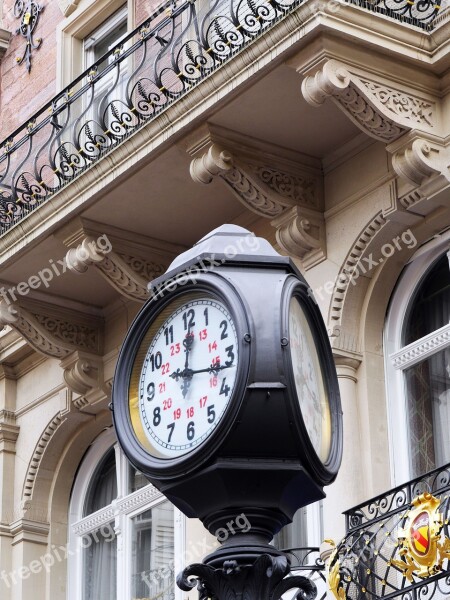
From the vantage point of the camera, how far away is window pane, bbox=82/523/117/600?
12.7 m

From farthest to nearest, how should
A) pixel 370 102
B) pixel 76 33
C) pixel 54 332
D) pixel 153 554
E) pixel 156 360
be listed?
pixel 76 33 < pixel 54 332 < pixel 153 554 < pixel 370 102 < pixel 156 360

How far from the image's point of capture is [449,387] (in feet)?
31.4

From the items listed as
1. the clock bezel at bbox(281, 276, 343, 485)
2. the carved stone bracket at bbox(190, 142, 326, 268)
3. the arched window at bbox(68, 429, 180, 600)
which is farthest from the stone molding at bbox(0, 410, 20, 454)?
the clock bezel at bbox(281, 276, 343, 485)

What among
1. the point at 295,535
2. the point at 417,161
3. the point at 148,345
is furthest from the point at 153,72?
the point at 148,345

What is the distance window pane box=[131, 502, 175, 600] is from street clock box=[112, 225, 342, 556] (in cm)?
822

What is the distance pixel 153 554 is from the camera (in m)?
12.2

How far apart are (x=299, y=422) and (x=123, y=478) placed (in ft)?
31.3

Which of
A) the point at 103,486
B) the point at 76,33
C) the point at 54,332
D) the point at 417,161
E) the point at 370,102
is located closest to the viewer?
the point at 370,102

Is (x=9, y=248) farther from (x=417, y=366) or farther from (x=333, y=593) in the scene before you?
(x=333, y=593)

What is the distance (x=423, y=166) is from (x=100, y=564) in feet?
17.1

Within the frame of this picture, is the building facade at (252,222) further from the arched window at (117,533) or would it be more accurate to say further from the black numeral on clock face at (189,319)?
the black numeral on clock face at (189,319)

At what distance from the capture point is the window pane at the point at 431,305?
9.89 metres

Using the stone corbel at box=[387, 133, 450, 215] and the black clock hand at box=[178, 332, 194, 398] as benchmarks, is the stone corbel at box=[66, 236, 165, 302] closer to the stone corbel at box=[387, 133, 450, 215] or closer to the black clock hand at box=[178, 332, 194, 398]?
the stone corbel at box=[387, 133, 450, 215]

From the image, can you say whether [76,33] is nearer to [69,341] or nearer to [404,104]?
[69,341]
